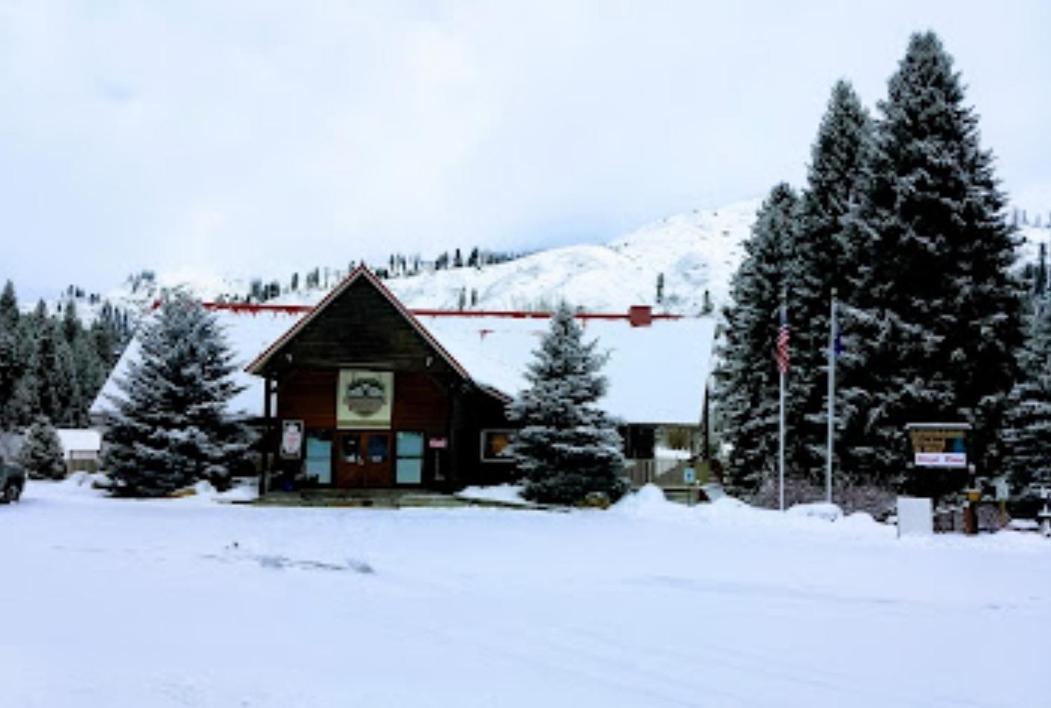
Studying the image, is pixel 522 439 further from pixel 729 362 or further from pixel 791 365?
pixel 729 362

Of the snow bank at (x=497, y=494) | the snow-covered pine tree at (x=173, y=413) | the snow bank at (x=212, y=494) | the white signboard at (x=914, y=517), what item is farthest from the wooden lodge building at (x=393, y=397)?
the white signboard at (x=914, y=517)

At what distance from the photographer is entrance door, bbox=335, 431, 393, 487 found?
3338 centimetres

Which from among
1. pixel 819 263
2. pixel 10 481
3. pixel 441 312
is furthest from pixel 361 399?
pixel 819 263

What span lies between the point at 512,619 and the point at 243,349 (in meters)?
30.5

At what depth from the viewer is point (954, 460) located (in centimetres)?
2044

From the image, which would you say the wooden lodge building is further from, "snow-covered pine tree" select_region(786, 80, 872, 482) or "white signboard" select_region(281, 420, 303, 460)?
"snow-covered pine tree" select_region(786, 80, 872, 482)

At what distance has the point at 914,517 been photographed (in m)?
19.1

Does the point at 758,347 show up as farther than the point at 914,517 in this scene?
Yes

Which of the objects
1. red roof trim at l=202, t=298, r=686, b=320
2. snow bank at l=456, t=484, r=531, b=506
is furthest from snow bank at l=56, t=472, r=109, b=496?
snow bank at l=456, t=484, r=531, b=506

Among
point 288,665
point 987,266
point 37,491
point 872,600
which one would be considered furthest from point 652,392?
point 288,665

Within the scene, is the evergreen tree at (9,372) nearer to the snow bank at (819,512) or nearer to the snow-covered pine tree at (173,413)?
the snow-covered pine tree at (173,413)

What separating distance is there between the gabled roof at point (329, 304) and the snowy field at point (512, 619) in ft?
39.3

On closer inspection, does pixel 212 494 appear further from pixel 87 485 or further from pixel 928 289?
pixel 928 289

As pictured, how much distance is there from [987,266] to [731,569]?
1768cm
